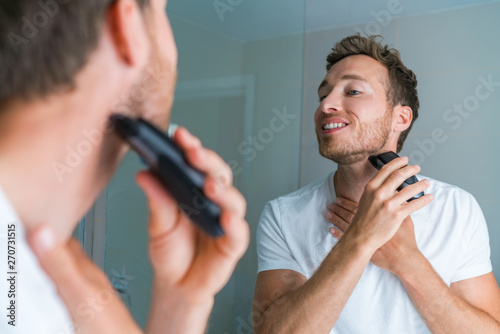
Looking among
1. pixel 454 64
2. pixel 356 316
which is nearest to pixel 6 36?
pixel 356 316

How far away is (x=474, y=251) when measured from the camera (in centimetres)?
112

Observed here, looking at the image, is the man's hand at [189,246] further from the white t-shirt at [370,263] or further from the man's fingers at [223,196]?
the white t-shirt at [370,263]

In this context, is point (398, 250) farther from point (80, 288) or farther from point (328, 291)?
point (80, 288)

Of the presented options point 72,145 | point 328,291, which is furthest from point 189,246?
point 328,291

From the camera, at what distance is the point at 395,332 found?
106 cm

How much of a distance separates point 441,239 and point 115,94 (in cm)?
106

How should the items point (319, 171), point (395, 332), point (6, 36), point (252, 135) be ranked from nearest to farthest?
point (6, 36), point (395, 332), point (252, 135), point (319, 171)

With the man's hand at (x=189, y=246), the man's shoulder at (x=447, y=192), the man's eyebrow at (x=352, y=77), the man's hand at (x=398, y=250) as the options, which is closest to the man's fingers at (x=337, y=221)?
the man's hand at (x=398, y=250)

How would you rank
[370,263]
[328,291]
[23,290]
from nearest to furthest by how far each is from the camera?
[23,290] → [328,291] → [370,263]

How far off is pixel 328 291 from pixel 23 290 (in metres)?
0.80

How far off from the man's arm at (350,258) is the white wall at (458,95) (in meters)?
0.72

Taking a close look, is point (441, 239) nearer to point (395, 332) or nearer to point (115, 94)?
point (395, 332)

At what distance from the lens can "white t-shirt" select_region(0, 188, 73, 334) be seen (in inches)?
9.0

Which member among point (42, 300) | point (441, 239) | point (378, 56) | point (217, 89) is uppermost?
point (378, 56)
